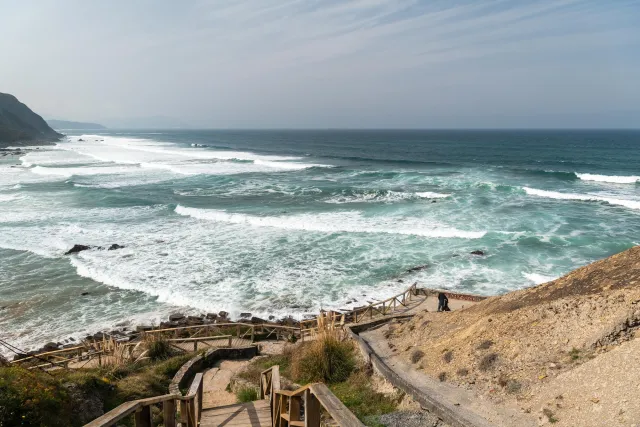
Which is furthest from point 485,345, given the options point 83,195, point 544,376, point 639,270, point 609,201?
point 83,195

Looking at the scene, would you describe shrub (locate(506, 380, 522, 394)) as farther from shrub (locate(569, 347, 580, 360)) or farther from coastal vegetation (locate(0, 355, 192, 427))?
coastal vegetation (locate(0, 355, 192, 427))

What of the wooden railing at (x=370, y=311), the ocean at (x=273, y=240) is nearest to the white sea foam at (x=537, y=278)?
the ocean at (x=273, y=240)

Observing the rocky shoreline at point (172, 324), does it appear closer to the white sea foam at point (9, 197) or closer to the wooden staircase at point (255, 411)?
the wooden staircase at point (255, 411)

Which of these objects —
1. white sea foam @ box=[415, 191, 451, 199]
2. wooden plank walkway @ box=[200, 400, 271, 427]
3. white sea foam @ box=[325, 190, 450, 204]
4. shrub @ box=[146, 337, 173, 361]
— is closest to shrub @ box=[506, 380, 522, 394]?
wooden plank walkway @ box=[200, 400, 271, 427]

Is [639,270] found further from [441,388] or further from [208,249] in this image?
[208,249]

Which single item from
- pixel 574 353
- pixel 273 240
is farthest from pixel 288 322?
pixel 273 240

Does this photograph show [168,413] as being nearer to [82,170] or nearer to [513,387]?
[513,387]
